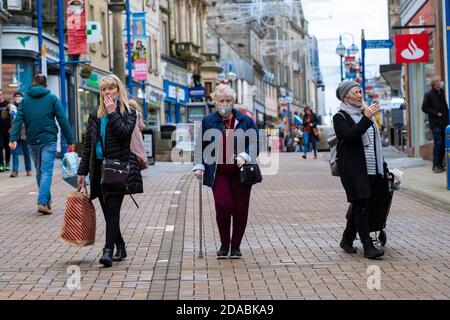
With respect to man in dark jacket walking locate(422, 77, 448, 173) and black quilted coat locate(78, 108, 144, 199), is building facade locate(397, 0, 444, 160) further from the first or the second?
black quilted coat locate(78, 108, 144, 199)

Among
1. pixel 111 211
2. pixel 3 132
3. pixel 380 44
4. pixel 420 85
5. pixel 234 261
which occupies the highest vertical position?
pixel 380 44

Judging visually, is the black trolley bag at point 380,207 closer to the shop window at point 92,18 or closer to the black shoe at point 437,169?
the black shoe at point 437,169

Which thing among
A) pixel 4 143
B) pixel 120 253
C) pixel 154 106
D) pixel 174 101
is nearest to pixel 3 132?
pixel 4 143

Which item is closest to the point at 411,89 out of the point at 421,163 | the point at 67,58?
the point at 421,163

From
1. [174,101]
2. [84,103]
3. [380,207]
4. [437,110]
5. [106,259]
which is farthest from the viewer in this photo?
[174,101]

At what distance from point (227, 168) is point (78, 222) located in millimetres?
1438

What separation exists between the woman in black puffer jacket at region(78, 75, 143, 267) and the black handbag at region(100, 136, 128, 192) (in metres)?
0.04

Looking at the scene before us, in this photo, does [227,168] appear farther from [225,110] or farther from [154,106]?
[154,106]

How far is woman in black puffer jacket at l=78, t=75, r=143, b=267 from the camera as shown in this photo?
27.8ft

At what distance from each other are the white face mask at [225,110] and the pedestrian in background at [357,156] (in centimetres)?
98

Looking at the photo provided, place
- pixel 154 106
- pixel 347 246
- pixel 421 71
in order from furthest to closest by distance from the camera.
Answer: pixel 154 106 → pixel 421 71 → pixel 347 246

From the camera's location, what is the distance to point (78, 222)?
8.71 metres

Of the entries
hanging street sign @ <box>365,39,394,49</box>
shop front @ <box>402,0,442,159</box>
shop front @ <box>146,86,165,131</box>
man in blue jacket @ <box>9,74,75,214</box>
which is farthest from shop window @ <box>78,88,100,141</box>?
man in blue jacket @ <box>9,74,75,214</box>

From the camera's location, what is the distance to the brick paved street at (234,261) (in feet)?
23.8
